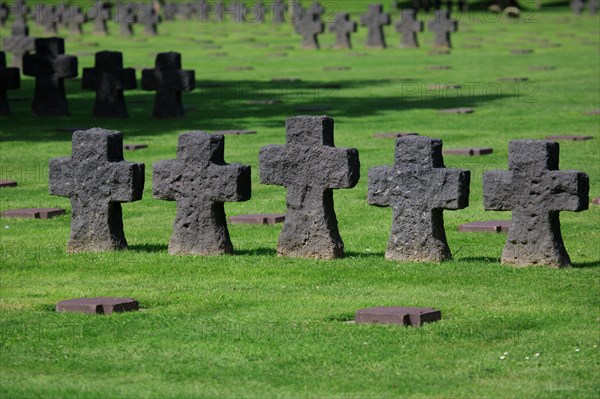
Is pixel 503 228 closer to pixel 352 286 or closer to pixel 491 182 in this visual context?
pixel 491 182

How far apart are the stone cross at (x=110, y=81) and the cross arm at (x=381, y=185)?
1588cm

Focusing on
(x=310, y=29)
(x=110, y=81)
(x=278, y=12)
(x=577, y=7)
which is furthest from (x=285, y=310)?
(x=577, y=7)

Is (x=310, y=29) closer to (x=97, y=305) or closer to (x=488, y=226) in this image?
(x=488, y=226)

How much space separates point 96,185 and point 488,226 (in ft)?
13.6

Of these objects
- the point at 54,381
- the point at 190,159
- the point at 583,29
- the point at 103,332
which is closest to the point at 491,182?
the point at 190,159

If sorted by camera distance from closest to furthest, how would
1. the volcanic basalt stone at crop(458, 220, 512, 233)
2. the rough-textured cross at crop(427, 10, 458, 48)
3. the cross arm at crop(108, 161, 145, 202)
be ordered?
1. the cross arm at crop(108, 161, 145, 202)
2. the volcanic basalt stone at crop(458, 220, 512, 233)
3. the rough-textured cross at crop(427, 10, 458, 48)

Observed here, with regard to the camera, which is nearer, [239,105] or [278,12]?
[239,105]

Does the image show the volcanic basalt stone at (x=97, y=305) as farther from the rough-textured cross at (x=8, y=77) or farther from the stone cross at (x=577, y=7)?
the stone cross at (x=577, y=7)

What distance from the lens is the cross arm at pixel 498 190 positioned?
13445 mm

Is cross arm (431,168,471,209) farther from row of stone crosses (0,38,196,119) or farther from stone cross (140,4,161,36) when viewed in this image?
stone cross (140,4,161,36)

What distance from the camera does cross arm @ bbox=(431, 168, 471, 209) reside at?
44.0 ft

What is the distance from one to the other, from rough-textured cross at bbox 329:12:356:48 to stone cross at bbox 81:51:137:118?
22.2 meters

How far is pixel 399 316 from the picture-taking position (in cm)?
1115

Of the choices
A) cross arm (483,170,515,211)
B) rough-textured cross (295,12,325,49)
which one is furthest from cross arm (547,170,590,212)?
→ rough-textured cross (295,12,325,49)
